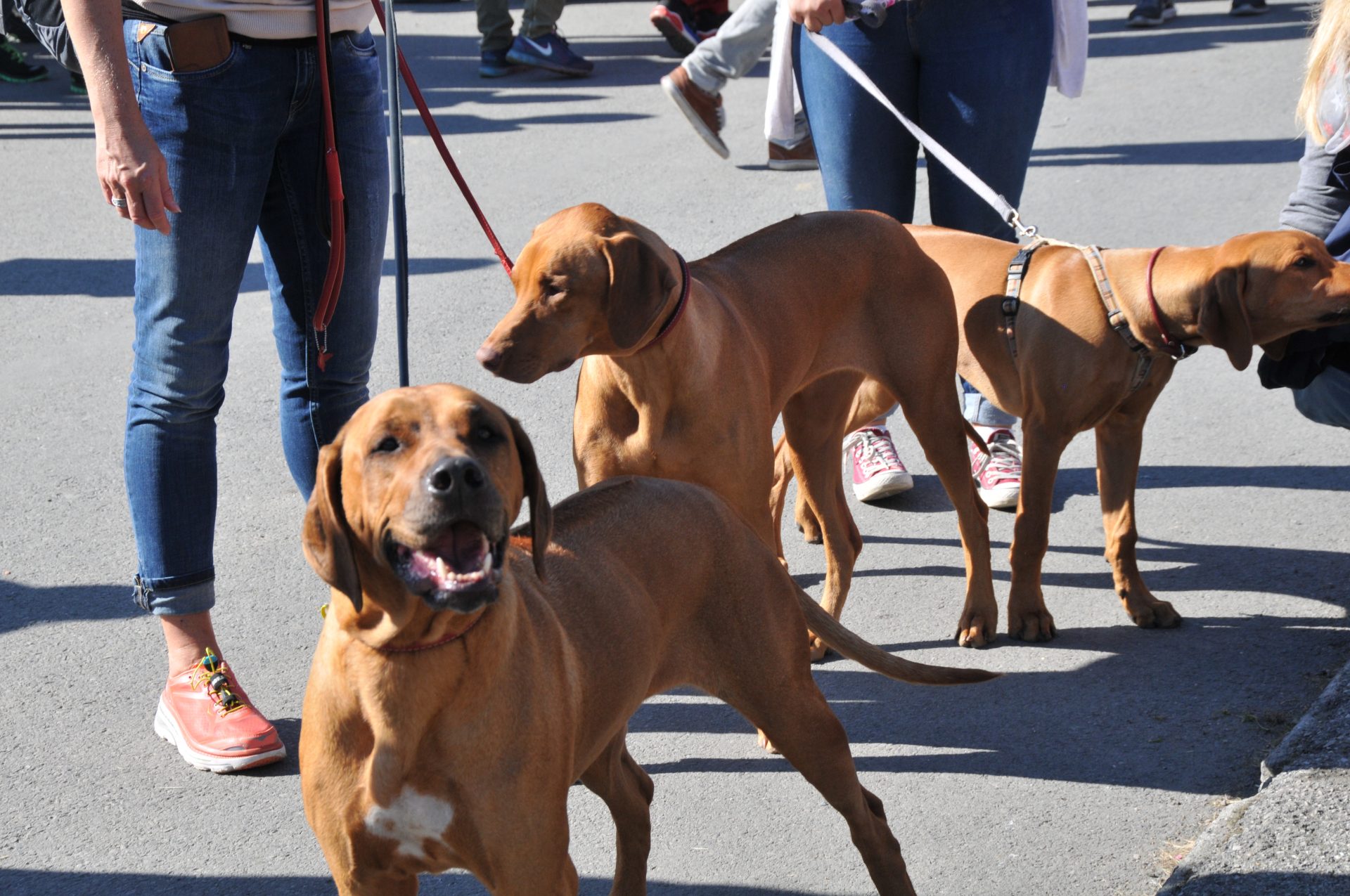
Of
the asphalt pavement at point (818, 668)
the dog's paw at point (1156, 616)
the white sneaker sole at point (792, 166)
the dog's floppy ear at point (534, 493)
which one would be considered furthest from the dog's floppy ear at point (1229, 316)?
the white sneaker sole at point (792, 166)

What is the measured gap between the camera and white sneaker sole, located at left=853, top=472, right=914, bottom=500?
5035 millimetres

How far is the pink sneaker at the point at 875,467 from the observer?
5.05m

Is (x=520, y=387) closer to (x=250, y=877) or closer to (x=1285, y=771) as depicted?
(x=250, y=877)

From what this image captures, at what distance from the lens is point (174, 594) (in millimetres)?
3484

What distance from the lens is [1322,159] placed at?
3.74 m

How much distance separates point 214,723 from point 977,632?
2207 mm

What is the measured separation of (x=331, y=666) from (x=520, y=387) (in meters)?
3.72

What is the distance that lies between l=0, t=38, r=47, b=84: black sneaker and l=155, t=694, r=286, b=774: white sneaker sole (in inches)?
378

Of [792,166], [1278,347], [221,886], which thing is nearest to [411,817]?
[221,886]

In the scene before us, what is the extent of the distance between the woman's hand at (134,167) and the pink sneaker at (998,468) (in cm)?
304

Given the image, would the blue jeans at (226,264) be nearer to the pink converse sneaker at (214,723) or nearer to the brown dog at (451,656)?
the pink converse sneaker at (214,723)

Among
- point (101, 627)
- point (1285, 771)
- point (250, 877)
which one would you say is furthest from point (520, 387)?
point (1285, 771)

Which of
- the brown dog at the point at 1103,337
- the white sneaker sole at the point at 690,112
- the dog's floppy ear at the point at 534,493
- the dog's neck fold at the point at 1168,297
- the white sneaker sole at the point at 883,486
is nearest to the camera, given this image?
the dog's floppy ear at the point at 534,493

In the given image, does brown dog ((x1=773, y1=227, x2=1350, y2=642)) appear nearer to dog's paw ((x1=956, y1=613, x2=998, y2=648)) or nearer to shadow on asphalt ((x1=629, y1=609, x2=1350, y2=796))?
dog's paw ((x1=956, y1=613, x2=998, y2=648))
